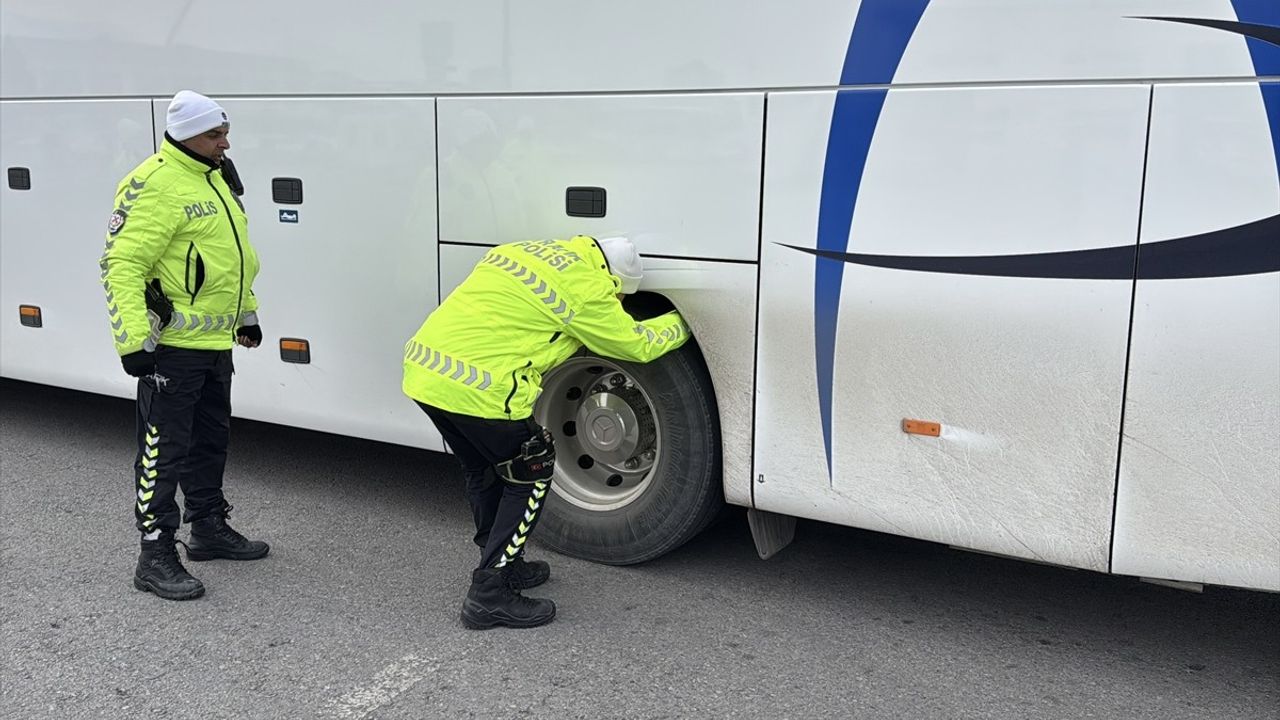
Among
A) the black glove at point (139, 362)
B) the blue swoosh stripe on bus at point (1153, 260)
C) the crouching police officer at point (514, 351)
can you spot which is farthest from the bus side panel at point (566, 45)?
the black glove at point (139, 362)

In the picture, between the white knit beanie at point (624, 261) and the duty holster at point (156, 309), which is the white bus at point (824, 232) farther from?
the duty holster at point (156, 309)

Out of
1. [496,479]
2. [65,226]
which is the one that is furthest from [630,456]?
[65,226]

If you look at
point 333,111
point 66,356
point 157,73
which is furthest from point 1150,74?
point 66,356

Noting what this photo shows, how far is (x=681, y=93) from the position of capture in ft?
14.2

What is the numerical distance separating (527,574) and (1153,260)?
8.45 ft

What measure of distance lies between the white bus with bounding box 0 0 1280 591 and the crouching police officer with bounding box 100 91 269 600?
751 mm

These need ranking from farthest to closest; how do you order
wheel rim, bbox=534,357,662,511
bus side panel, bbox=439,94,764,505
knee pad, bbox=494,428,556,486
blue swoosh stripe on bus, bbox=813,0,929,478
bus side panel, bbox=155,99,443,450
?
bus side panel, bbox=155,99,443,450 < wheel rim, bbox=534,357,662,511 < bus side panel, bbox=439,94,764,505 < knee pad, bbox=494,428,556,486 < blue swoosh stripe on bus, bbox=813,0,929,478

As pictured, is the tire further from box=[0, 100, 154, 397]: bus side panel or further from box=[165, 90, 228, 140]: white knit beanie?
box=[0, 100, 154, 397]: bus side panel

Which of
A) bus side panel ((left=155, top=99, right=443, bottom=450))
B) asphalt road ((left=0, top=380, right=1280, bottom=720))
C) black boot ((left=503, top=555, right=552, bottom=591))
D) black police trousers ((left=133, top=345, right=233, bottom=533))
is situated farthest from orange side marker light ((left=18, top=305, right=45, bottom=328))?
black boot ((left=503, top=555, right=552, bottom=591))

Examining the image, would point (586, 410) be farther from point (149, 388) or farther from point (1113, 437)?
point (1113, 437)

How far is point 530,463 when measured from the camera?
4.18m

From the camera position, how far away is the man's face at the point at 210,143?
14.5 ft

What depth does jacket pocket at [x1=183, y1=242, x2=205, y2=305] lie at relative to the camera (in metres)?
4.45

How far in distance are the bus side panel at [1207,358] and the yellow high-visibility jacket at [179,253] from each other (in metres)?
3.33
